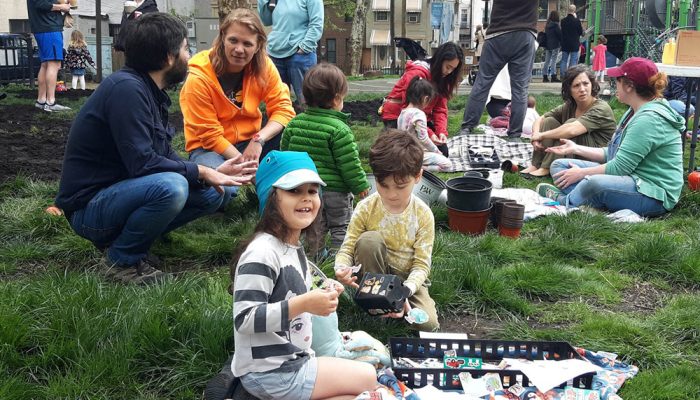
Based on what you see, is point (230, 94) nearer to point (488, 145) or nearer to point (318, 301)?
point (318, 301)

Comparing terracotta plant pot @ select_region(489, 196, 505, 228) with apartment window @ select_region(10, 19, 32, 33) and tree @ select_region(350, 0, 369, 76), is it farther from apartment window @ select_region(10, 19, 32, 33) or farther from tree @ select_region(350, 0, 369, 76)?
tree @ select_region(350, 0, 369, 76)

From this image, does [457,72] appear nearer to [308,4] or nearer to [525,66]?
[525,66]

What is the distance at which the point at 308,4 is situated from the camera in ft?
24.7

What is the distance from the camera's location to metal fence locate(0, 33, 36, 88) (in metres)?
15.3

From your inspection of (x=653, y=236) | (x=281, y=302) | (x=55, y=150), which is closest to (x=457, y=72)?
(x=653, y=236)

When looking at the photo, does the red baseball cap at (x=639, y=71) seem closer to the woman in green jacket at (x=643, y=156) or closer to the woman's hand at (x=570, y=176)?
the woman in green jacket at (x=643, y=156)

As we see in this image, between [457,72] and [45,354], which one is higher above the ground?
[457,72]

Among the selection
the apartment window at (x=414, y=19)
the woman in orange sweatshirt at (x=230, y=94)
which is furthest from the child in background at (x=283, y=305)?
the apartment window at (x=414, y=19)

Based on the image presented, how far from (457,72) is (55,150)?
13.7 feet

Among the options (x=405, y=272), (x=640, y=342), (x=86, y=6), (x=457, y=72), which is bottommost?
(x=640, y=342)

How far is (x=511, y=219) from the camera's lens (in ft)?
15.3

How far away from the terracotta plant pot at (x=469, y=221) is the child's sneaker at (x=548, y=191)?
3.93 feet

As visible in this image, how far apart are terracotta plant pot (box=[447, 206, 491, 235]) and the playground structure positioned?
7529 mm

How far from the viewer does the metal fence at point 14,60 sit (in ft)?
50.2
